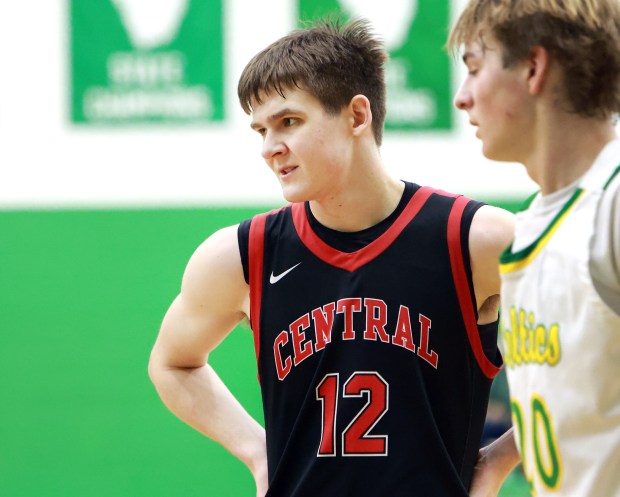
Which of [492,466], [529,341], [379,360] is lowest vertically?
[492,466]

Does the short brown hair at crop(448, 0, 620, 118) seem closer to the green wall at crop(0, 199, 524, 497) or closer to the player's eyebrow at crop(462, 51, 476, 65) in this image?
the player's eyebrow at crop(462, 51, 476, 65)

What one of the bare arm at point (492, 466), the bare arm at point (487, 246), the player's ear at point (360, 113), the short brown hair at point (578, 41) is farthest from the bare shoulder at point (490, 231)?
the short brown hair at point (578, 41)

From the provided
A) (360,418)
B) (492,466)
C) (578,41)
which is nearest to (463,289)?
(360,418)

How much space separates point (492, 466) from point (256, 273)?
795 millimetres

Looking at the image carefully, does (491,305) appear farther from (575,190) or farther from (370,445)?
(575,190)

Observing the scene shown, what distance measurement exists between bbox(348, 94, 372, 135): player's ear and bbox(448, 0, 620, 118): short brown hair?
938 mm

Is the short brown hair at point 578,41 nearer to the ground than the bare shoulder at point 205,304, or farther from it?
farther from it

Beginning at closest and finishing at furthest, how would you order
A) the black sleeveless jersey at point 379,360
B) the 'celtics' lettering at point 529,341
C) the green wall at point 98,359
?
the 'celtics' lettering at point 529,341
the black sleeveless jersey at point 379,360
the green wall at point 98,359

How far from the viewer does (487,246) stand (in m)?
2.36

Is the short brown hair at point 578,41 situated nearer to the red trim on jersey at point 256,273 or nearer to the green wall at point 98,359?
the red trim on jersey at point 256,273

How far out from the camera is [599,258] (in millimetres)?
1494

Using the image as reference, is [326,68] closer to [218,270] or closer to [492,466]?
[218,270]

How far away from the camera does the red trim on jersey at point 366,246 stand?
8.04 ft

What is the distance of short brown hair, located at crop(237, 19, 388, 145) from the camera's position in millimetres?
2480
